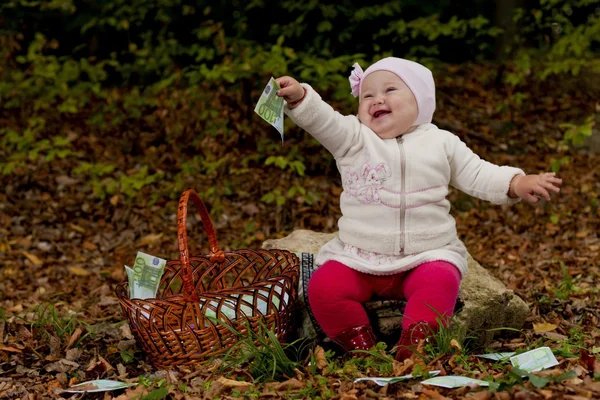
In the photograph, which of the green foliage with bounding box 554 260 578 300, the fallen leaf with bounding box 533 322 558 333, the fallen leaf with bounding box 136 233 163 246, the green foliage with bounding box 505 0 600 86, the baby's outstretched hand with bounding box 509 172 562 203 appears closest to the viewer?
the baby's outstretched hand with bounding box 509 172 562 203

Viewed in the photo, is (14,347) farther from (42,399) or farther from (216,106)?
(216,106)

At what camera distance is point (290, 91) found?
8.73ft

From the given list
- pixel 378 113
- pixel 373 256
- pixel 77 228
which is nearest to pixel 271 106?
pixel 378 113

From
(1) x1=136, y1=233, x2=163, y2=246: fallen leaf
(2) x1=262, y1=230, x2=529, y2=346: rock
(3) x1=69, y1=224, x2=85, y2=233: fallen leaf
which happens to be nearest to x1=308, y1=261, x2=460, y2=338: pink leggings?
(2) x1=262, y1=230, x2=529, y2=346: rock

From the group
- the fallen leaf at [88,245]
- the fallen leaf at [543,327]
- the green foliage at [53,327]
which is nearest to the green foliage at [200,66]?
the fallen leaf at [88,245]

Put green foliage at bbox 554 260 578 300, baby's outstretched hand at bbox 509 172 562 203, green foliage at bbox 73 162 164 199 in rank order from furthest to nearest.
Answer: green foliage at bbox 73 162 164 199 → green foliage at bbox 554 260 578 300 → baby's outstretched hand at bbox 509 172 562 203

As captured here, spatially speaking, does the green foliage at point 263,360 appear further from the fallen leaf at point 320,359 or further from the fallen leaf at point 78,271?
the fallen leaf at point 78,271

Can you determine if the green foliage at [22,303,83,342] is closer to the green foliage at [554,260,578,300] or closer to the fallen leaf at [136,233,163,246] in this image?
the fallen leaf at [136,233,163,246]

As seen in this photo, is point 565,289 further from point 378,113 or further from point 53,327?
point 53,327

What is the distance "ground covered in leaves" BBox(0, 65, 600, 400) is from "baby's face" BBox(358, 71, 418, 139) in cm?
91

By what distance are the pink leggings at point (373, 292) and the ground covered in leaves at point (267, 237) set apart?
0.18 metres

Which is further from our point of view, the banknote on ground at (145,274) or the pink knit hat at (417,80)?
the banknote on ground at (145,274)

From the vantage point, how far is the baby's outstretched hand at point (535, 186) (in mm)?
2539

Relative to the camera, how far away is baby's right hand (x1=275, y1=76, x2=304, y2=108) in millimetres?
2662
